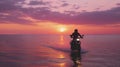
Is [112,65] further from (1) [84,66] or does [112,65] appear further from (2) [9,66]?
(2) [9,66]

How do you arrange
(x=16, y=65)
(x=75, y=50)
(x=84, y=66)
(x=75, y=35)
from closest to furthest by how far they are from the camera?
(x=84, y=66), (x=16, y=65), (x=75, y=35), (x=75, y=50)

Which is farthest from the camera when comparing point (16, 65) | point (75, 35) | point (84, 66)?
point (75, 35)

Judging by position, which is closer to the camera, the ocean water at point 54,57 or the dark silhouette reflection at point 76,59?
the dark silhouette reflection at point 76,59

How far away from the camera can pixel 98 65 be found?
23562 millimetres

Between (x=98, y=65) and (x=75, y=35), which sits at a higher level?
(x=75, y=35)

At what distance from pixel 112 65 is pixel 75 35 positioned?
9071 millimetres

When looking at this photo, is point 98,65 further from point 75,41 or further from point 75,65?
point 75,41

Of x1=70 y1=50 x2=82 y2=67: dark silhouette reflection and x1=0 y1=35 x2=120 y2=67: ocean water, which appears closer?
x1=70 y1=50 x2=82 y2=67: dark silhouette reflection

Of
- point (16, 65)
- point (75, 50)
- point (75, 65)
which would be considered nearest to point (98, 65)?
point (75, 65)

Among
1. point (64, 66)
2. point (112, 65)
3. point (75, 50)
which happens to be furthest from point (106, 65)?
point (75, 50)

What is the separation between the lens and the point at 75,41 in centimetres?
3247

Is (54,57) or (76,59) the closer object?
(76,59)

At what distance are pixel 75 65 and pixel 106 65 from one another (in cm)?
323

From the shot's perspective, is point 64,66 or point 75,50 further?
point 75,50
